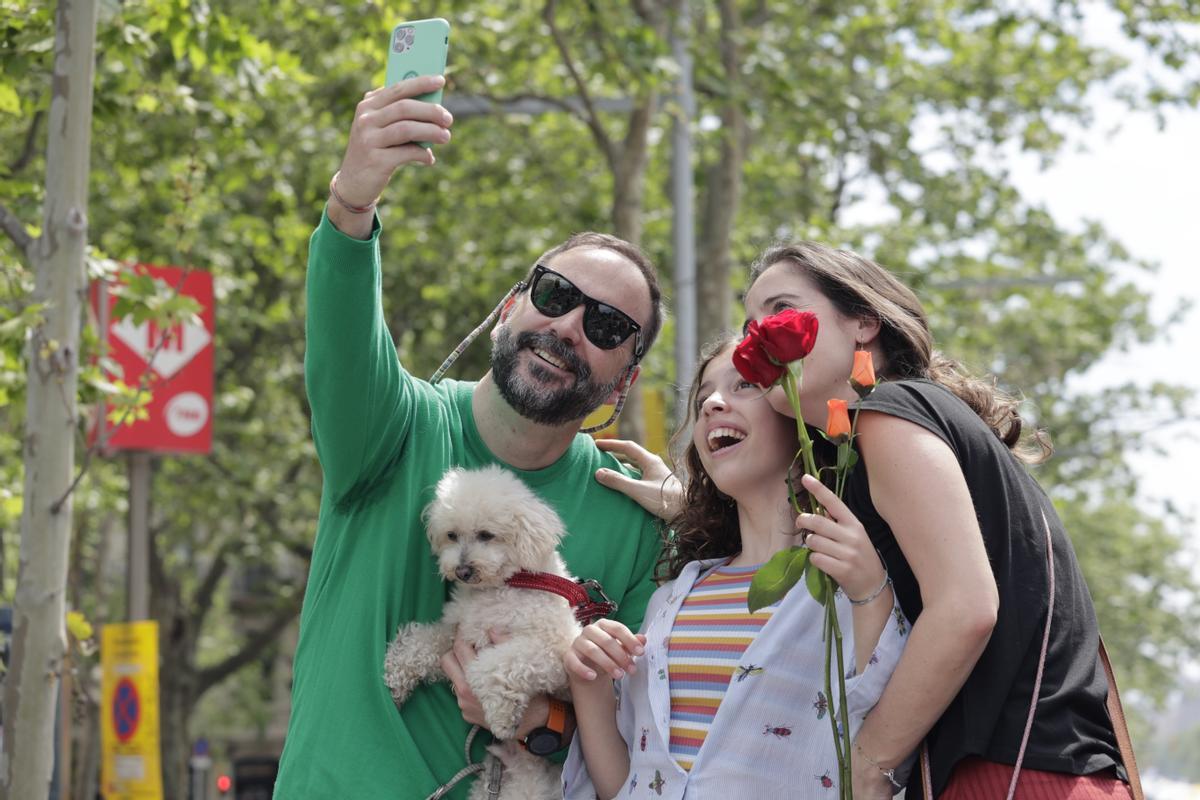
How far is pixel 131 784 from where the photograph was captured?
1016cm

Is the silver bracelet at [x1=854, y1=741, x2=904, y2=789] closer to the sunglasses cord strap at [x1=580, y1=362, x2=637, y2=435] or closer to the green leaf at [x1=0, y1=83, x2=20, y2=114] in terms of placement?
the sunglasses cord strap at [x1=580, y1=362, x2=637, y2=435]

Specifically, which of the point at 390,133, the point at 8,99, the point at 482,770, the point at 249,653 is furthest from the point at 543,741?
the point at 249,653

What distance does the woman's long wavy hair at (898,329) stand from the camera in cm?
303

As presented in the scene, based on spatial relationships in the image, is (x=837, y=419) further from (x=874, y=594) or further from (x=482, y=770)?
(x=482, y=770)

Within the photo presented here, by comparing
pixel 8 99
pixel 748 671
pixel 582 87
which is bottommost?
pixel 748 671

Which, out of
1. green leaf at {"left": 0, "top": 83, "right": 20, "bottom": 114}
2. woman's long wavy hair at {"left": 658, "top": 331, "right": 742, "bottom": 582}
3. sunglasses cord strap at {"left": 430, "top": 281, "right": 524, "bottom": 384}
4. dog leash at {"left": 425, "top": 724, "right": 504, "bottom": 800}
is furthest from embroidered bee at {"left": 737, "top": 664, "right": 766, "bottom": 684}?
green leaf at {"left": 0, "top": 83, "right": 20, "bottom": 114}

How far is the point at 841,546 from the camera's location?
2.61 meters

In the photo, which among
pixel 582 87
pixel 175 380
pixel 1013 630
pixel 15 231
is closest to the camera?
pixel 1013 630

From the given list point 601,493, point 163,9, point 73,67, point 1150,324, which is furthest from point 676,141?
point 1150,324

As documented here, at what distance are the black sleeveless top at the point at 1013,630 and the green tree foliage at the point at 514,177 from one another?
4167mm

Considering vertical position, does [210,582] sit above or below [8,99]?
below

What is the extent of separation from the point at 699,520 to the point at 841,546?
93 centimetres

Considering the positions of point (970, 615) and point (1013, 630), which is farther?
point (1013, 630)

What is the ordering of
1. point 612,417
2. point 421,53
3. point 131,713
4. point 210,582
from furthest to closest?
point 210,582
point 131,713
point 612,417
point 421,53
